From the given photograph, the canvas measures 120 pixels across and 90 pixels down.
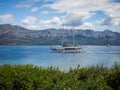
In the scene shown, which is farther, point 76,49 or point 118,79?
point 76,49

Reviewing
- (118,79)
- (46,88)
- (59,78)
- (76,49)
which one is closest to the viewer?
(46,88)

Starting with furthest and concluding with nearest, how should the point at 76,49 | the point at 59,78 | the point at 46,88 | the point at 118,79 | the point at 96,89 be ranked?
the point at 76,49
the point at 118,79
the point at 59,78
the point at 96,89
the point at 46,88

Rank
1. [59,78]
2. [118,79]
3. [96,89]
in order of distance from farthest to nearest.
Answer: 1. [118,79]
2. [59,78]
3. [96,89]

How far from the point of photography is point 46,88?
10602mm

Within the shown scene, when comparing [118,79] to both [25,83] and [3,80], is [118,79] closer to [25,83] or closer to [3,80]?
[25,83]

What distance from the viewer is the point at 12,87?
10.8 metres

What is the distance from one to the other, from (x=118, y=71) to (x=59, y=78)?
3.02 meters

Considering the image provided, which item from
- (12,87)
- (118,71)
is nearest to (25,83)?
(12,87)

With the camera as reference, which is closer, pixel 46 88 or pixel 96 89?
pixel 46 88

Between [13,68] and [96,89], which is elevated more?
[13,68]

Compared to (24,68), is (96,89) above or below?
below

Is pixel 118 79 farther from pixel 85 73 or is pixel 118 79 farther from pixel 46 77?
pixel 46 77

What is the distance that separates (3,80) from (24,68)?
148 cm

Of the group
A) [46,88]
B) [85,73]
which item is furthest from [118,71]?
[46,88]
